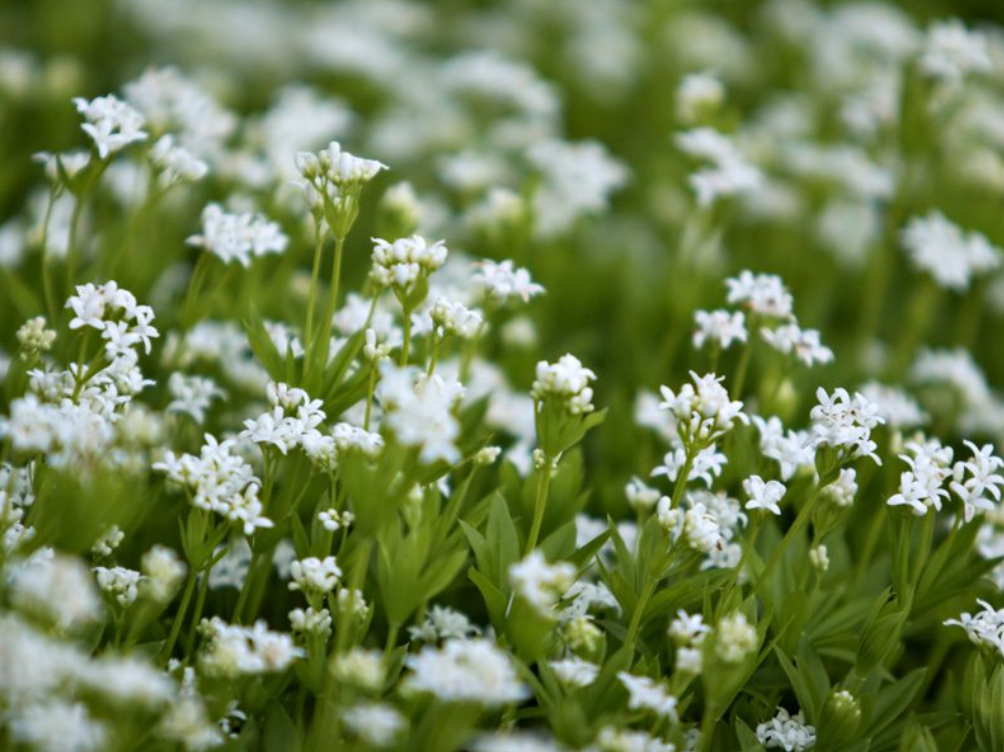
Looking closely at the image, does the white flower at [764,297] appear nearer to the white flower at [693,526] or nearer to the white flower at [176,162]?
the white flower at [693,526]

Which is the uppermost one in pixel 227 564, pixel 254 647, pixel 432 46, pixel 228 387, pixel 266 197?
pixel 432 46

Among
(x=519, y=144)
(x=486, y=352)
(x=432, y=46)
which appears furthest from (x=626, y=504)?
(x=432, y=46)

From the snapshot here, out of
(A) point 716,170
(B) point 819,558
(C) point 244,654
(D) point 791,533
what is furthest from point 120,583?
(A) point 716,170

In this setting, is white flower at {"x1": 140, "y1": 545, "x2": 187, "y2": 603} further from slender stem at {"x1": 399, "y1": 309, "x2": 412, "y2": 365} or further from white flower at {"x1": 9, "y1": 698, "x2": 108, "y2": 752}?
slender stem at {"x1": 399, "y1": 309, "x2": 412, "y2": 365}

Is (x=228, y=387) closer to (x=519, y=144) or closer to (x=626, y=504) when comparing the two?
(x=626, y=504)

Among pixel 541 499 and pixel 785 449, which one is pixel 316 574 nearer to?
pixel 541 499

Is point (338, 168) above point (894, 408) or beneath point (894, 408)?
beneath

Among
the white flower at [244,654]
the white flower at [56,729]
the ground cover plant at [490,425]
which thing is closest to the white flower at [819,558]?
the ground cover plant at [490,425]
